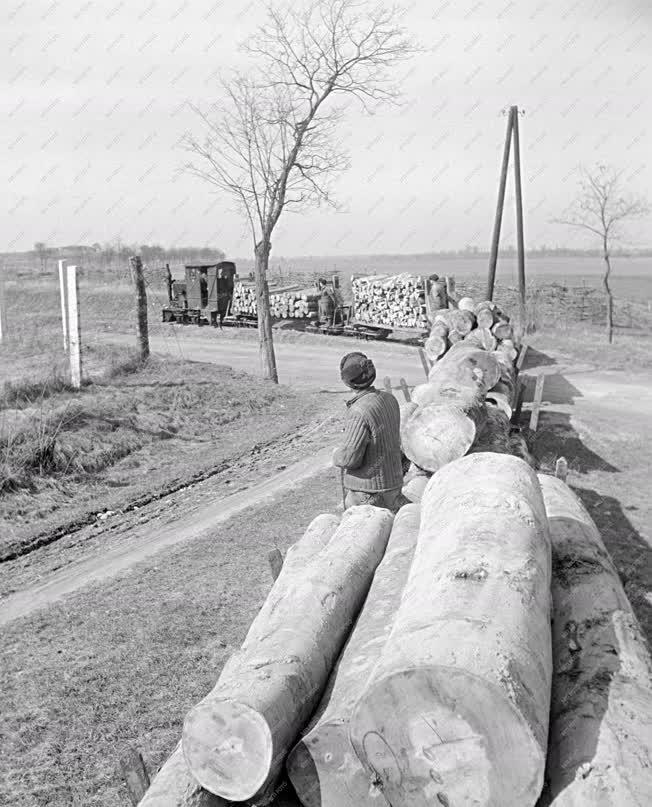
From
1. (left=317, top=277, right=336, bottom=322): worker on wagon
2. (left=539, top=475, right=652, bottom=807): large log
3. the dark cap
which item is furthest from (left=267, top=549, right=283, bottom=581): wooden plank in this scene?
(left=317, top=277, right=336, bottom=322): worker on wagon

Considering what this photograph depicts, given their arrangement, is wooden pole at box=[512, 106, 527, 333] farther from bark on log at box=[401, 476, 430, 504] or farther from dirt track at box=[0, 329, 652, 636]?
bark on log at box=[401, 476, 430, 504]

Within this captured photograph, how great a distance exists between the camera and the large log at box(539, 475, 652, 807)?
2672 millimetres

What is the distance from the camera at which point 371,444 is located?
579 centimetres

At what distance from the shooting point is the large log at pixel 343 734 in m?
2.93

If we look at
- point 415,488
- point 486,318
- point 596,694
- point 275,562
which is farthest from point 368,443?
point 486,318

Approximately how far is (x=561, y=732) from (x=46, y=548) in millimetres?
6832

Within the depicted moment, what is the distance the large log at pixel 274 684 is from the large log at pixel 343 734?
0.08 m

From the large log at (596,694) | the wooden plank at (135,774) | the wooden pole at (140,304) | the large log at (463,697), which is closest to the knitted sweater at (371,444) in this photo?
the large log at (596,694)

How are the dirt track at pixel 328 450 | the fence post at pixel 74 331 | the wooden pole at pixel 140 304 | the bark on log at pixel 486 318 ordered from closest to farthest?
the dirt track at pixel 328 450
the fence post at pixel 74 331
the bark on log at pixel 486 318
the wooden pole at pixel 140 304

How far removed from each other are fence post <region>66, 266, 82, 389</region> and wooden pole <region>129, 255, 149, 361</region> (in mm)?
2316

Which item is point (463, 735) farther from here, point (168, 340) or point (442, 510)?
point (168, 340)

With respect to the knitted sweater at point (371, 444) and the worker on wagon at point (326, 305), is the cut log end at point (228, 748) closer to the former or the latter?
the knitted sweater at point (371, 444)

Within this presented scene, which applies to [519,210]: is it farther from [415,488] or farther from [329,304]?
[415,488]

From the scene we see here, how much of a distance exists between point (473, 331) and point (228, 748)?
1363 cm
